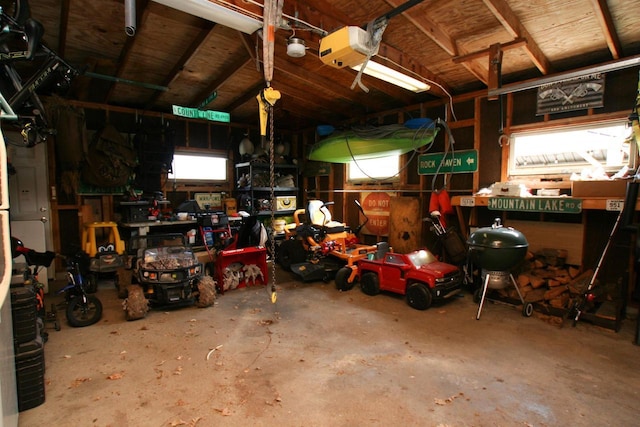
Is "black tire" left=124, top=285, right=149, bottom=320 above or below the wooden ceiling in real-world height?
below

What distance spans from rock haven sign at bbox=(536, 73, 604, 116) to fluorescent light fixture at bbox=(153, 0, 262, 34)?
3.59 m

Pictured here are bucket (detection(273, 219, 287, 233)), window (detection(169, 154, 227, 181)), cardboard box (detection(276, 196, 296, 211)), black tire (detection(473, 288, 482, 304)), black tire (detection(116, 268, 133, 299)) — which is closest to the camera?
black tire (detection(473, 288, 482, 304))

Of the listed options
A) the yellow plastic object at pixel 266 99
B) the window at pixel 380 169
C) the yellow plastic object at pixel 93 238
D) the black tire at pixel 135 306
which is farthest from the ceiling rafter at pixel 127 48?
the window at pixel 380 169

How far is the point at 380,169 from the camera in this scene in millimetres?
6059

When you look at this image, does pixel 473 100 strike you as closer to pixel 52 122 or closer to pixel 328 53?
pixel 328 53

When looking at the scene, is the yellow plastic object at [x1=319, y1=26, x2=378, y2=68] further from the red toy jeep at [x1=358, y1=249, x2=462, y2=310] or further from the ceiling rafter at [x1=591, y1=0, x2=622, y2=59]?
the red toy jeep at [x1=358, y1=249, x2=462, y2=310]

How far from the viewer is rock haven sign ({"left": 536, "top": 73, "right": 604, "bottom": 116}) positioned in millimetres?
3674

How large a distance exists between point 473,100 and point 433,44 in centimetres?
146

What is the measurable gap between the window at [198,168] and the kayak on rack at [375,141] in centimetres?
221

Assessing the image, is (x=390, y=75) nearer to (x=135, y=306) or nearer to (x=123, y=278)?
(x=135, y=306)

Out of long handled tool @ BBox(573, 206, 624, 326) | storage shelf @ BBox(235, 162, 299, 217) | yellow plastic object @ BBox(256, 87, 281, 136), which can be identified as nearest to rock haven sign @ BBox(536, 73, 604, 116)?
long handled tool @ BBox(573, 206, 624, 326)

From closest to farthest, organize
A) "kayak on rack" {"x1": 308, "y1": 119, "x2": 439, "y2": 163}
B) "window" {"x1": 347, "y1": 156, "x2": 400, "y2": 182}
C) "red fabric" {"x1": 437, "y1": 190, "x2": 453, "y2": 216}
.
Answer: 1. "kayak on rack" {"x1": 308, "y1": 119, "x2": 439, "y2": 163}
2. "red fabric" {"x1": 437, "y1": 190, "x2": 453, "y2": 216}
3. "window" {"x1": 347, "y1": 156, "x2": 400, "y2": 182}

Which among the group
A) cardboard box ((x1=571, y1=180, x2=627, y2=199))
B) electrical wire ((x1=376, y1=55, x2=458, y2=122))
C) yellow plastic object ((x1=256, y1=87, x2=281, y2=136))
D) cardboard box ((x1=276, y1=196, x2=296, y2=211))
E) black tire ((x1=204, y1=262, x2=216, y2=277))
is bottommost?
black tire ((x1=204, y1=262, x2=216, y2=277))

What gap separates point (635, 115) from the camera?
328cm
